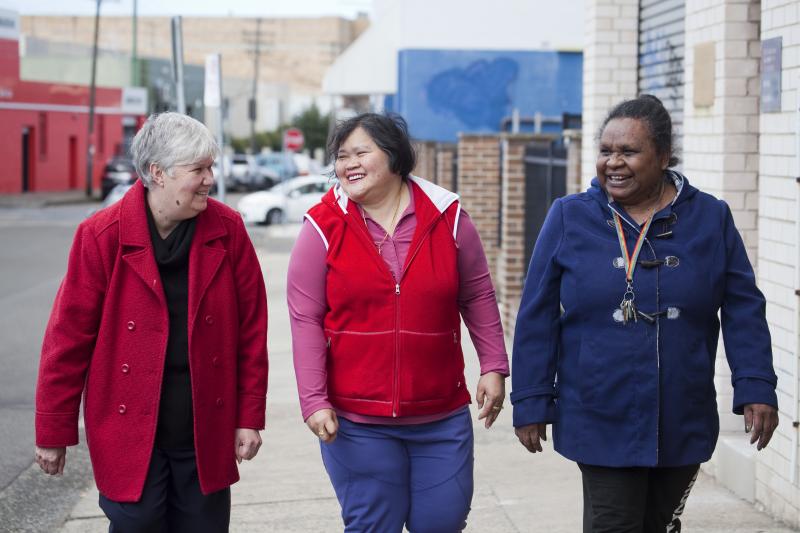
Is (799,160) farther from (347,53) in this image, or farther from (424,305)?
(347,53)

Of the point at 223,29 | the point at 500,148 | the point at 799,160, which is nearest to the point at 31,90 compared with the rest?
the point at 500,148

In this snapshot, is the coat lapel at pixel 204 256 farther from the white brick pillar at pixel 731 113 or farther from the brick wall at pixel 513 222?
the brick wall at pixel 513 222

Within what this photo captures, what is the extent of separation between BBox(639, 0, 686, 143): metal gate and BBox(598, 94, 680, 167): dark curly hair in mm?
4332

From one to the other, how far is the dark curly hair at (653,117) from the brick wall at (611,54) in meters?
5.61

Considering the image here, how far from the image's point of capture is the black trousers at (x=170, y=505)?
4.17 meters

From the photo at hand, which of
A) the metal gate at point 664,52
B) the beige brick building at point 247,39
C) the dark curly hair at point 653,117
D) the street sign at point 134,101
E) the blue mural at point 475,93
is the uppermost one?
the beige brick building at point 247,39

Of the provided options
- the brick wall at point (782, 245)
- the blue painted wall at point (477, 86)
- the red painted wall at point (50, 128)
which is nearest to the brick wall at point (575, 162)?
the brick wall at point (782, 245)

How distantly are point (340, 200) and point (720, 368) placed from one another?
3.48 metres

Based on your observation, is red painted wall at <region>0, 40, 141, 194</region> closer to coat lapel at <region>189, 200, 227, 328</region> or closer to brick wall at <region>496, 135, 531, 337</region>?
brick wall at <region>496, 135, 531, 337</region>

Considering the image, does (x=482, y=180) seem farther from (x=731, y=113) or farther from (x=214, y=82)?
(x=731, y=113)

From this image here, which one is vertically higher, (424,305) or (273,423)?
(424,305)

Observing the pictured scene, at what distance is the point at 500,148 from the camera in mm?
16047

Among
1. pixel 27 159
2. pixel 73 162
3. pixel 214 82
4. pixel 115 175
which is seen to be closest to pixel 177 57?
pixel 214 82

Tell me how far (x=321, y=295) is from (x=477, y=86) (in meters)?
25.7
